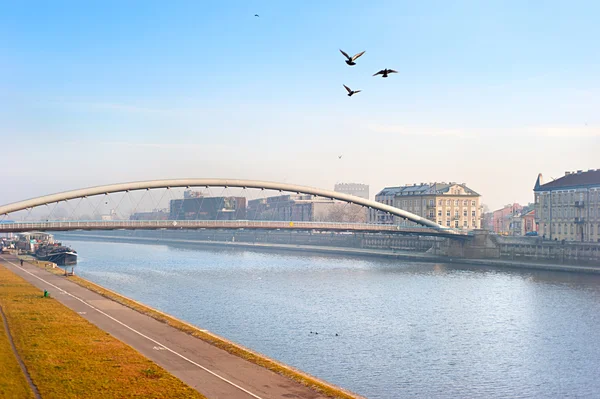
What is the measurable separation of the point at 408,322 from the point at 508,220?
399 feet

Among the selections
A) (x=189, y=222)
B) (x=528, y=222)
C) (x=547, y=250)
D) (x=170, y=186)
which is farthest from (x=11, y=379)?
(x=528, y=222)

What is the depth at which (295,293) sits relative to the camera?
4762 centimetres

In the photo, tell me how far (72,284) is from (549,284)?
35531 millimetres

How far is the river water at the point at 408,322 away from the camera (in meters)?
24.3

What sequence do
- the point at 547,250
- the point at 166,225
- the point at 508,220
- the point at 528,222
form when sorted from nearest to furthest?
the point at 166,225 < the point at 547,250 < the point at 528,222 < the point at 508,220

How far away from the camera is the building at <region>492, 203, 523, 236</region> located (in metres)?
135

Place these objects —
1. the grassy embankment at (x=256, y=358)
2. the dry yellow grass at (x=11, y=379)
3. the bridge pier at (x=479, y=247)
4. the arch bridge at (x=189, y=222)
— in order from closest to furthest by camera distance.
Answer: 1. the dry yellow grass at (x=11, y=379)
2. the grassy embankment at (x=256, y=358)
3. the arch bridge at (x=189, y=222)
4. the bridge pier at (x=479, y=247)

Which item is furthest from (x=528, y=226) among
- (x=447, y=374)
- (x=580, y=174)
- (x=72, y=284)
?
(x=447, y=374)

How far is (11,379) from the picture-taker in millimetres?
18438

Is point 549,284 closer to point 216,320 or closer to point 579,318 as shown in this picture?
point 579,318

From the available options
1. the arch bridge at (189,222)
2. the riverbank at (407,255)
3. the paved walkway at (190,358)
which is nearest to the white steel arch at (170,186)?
the arch bridge at (189,222)

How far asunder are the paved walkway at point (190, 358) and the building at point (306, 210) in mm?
115582

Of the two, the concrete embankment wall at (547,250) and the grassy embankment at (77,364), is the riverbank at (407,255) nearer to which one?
the concrete embankment wall at (547,250)

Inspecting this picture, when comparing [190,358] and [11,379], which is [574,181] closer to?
[190,358]
